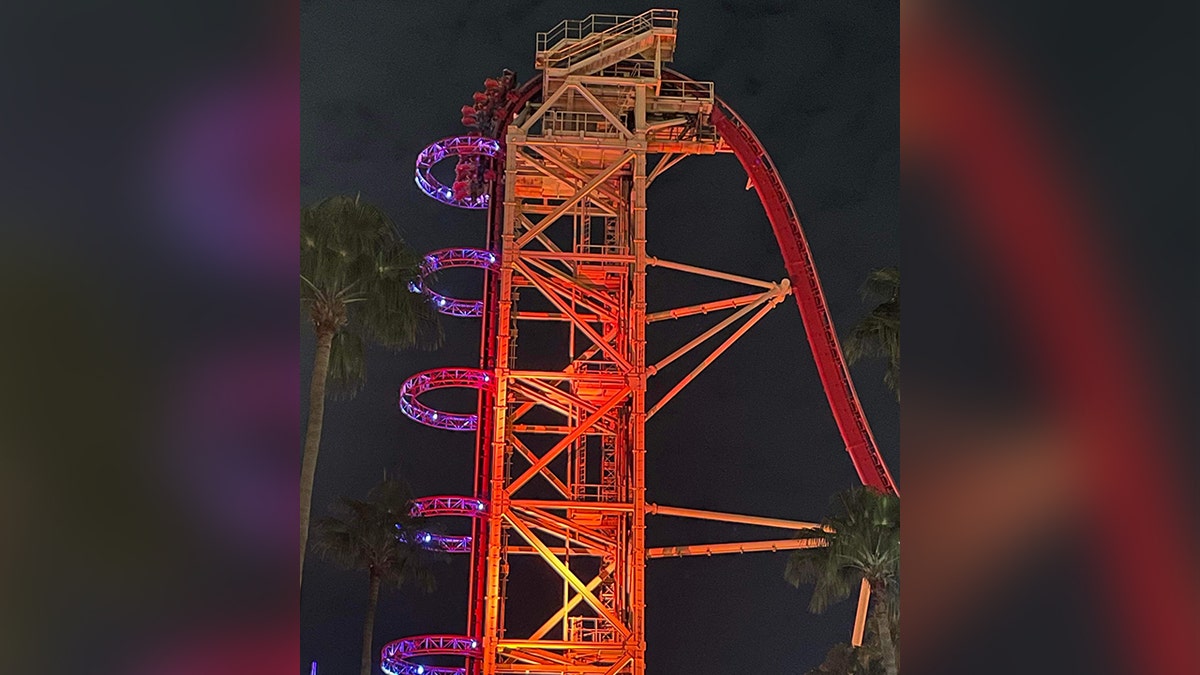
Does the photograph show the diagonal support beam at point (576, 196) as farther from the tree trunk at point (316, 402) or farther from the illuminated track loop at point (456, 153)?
the illuminated track loop at point (456, 153)

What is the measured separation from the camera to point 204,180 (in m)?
1.28

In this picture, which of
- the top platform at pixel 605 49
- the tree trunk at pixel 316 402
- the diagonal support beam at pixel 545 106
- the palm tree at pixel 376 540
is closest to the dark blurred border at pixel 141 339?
the tree trunk at pixel 316 402

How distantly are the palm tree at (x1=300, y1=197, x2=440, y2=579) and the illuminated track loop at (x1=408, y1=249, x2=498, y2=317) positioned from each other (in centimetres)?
193

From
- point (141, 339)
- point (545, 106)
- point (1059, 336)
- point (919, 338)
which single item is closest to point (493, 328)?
point (545, 106)

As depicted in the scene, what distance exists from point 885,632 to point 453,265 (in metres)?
9.85

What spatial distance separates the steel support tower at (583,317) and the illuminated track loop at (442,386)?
37mm

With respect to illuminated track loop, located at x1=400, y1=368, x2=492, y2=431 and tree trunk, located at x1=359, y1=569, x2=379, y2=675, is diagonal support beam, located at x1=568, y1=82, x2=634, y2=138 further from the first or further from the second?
tree trunk, located at x1=359, y1=569, x2=379, y2=675

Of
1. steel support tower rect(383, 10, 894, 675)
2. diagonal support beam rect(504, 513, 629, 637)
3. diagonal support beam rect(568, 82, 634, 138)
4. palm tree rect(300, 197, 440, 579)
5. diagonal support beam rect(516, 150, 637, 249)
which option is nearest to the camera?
palm tree rect(300, 197, 440, 579)

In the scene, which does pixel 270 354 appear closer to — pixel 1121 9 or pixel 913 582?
pixel 913 582

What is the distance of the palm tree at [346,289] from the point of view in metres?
17.6

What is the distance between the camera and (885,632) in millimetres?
18172

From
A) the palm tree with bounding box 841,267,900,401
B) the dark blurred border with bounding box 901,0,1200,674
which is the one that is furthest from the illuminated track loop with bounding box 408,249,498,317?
the dark blurred border with bounding box 901,0,1200,674

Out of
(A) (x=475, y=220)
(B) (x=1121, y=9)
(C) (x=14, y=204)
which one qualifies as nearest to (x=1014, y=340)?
(B) (x=1121, y=9)

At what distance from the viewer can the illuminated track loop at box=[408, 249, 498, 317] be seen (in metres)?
22.2
